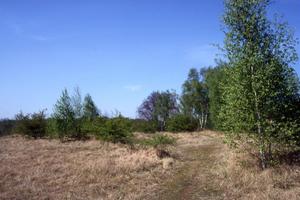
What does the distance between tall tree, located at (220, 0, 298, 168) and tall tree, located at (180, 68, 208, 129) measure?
131 feet

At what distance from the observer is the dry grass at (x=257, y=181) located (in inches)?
457

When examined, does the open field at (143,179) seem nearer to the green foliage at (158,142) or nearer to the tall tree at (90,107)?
the green foliage at (158,142)

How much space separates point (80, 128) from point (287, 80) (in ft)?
81.2

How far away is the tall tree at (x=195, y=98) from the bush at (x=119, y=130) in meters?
29.6

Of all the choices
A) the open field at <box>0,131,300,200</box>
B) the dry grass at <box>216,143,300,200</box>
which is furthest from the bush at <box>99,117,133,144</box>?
the dry grass at <box>216,143,300,200</box>

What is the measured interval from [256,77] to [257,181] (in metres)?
4.42

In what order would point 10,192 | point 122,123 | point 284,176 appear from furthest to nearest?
1. point 122,123
2. point 284,176
3. point 10,192

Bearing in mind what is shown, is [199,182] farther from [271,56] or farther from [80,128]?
[80,128]

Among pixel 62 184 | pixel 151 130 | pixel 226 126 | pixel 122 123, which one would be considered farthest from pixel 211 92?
pixel 62 184

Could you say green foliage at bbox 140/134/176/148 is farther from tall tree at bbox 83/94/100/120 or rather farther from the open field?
tall tree at bbox 83/94/100/120

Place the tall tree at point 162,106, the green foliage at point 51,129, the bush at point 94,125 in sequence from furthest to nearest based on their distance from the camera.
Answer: the tall tree at point 162,106 < the green foliage at point 51,129 < the bush at point 94,125

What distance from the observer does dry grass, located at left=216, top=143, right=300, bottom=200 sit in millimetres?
11613

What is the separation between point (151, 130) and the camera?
49.7 meters

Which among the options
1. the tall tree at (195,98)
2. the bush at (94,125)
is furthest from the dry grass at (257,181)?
the tall tree at (195,98)
